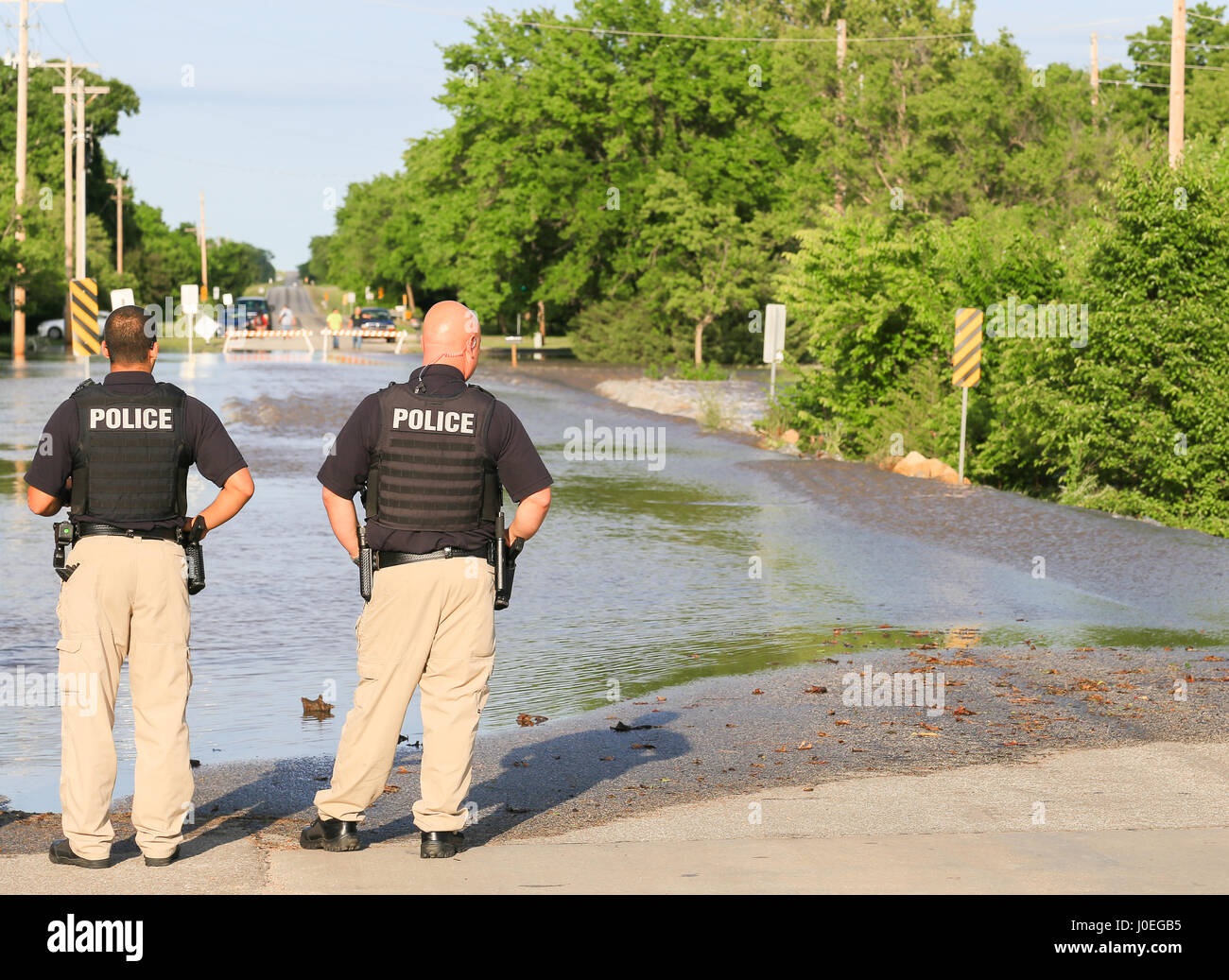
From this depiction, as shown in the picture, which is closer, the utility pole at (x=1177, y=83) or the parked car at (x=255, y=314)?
the utility pole at (x=1177, y=83)

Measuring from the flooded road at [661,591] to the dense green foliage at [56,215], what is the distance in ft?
126

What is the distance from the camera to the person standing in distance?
18.9 ft

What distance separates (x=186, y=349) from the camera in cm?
6172

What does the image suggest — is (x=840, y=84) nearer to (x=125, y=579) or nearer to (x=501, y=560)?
(x=501, y=560)

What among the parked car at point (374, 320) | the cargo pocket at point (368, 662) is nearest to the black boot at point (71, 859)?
the cargo pocket at point (368, 662)

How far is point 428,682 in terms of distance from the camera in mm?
5844

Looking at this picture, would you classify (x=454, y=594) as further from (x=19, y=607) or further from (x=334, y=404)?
(x=334, y=404)

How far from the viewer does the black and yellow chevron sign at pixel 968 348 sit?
21.2m

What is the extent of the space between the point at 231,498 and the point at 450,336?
101 centimetres

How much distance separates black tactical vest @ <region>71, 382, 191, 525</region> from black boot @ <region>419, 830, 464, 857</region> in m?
1.48
